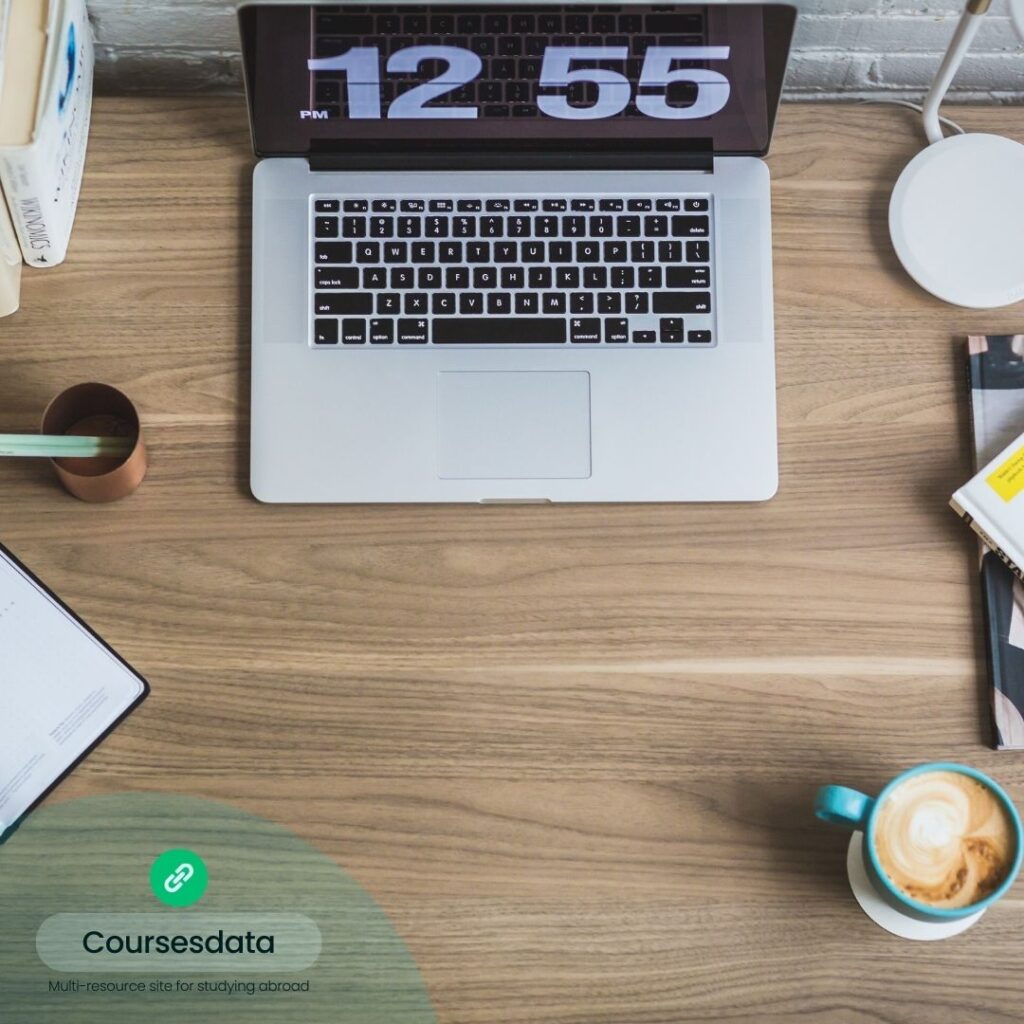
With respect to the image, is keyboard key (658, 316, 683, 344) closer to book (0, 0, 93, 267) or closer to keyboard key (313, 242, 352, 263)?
keyboard key (313, 242, 352, 263)

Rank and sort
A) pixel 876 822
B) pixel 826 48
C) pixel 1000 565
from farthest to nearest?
1. pixel 826 48
2. pixel 1000 565
3. pixel 876 822

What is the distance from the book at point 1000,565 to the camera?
2.62 ft

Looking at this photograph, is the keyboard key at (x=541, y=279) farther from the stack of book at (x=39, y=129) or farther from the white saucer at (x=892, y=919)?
the white saucer at (x=892, y=919)

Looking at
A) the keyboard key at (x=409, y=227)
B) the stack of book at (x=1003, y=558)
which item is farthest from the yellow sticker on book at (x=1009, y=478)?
the keyboard key at (x=409, y=227)

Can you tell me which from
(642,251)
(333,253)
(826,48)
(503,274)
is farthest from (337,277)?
(826,48)

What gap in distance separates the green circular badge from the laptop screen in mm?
521

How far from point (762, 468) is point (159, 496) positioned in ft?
1.47

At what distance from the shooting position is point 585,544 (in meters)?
0.83

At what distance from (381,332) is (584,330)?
0.50ft

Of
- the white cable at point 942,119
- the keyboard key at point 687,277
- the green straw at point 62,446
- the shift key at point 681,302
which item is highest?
the white cable at point 942,119

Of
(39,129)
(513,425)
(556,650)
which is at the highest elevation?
(39,129)

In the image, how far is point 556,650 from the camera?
812mm

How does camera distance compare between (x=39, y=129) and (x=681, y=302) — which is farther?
(x=681, y=302)

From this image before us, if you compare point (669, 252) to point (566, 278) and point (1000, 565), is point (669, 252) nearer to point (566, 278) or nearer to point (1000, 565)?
point (566, 278)
